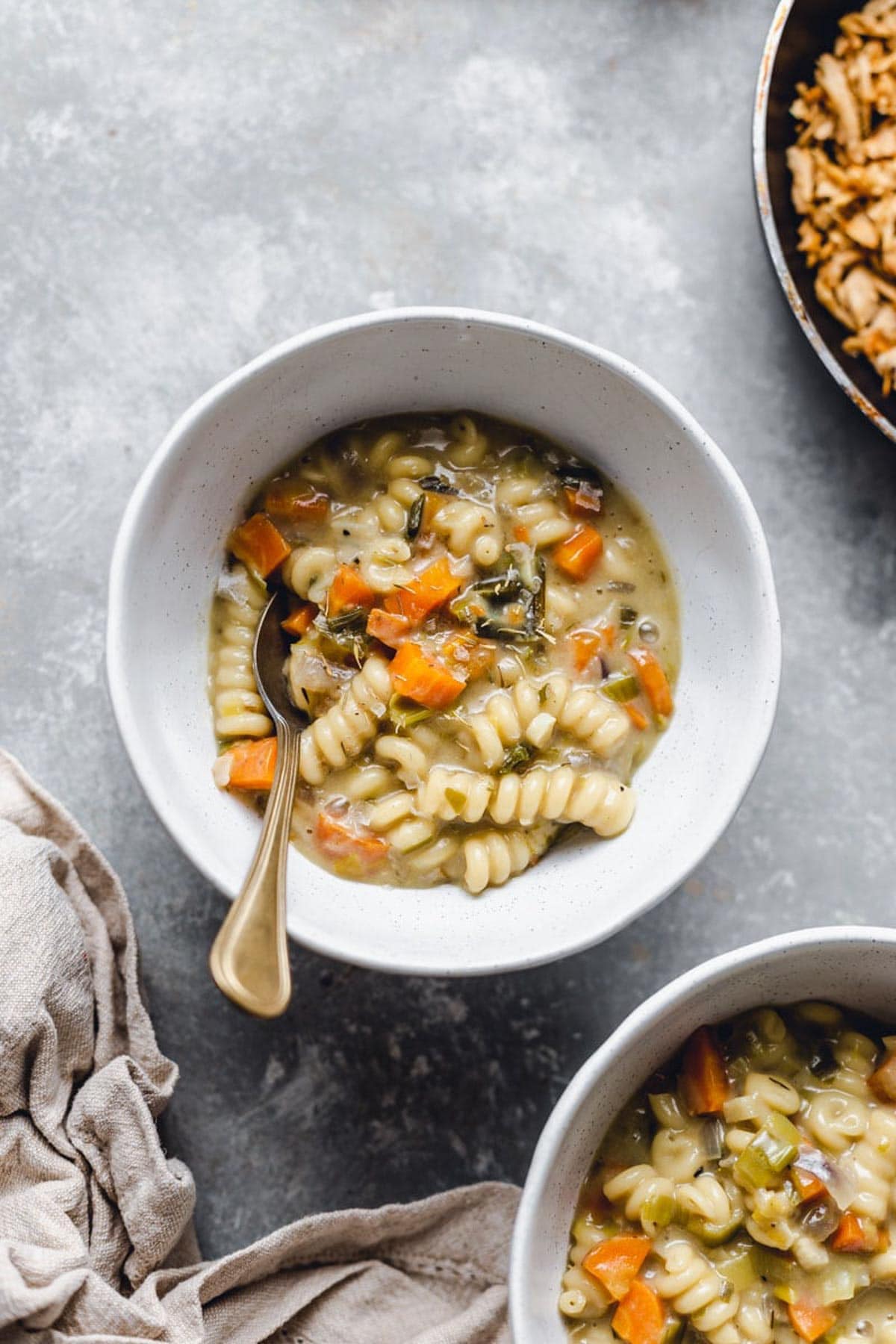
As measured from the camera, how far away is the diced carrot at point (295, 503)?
279 centimetres

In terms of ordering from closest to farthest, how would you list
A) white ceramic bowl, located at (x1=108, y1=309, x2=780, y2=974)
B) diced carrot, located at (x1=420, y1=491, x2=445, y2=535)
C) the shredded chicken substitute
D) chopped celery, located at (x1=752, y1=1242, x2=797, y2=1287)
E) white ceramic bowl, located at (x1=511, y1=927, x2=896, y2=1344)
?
white ceramic bowl, located at (x1=511, y1=927, x2=896, y2=1344)
white ceramic bowl, located at (x1=108, y1=309, x2=780, y2=974)
chopped celery, located at (x1=752, y1=1242, x2=797, y2=1287)
diced carrot, located at (x1=420, y1=491, x2=445, y2=535)
the shredded chicken substitute

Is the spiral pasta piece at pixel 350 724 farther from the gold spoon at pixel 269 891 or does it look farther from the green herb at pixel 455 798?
the green herb at pixel 455 798

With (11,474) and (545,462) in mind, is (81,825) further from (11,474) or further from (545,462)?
(545,462)

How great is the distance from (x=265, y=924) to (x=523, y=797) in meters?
0.56

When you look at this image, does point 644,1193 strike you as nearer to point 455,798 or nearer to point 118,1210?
point 455,798

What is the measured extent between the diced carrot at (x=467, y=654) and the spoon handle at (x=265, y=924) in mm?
345

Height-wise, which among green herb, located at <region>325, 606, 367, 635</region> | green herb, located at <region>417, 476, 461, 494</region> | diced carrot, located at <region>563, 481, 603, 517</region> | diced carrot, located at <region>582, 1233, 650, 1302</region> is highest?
green herb, located at <region>417, 476, 461, 494</region>

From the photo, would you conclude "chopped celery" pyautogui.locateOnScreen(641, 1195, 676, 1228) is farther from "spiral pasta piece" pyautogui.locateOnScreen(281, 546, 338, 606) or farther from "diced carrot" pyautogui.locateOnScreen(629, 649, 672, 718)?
"spiral pasta piece" pyautogui.locateOnScreen(281, 546, 338, 606)

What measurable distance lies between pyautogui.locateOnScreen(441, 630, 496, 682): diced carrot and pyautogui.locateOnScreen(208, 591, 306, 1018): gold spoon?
0.33 meters

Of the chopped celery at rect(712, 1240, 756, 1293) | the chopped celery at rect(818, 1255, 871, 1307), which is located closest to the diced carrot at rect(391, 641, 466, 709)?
Result: the chopped celery at rect(712, 1240, 756, 1293)

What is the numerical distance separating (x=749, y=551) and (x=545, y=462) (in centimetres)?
49

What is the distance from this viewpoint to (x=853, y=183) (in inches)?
121

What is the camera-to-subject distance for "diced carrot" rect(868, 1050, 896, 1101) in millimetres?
2695

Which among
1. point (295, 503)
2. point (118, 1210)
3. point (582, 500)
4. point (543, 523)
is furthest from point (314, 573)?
point (118, 1210)
